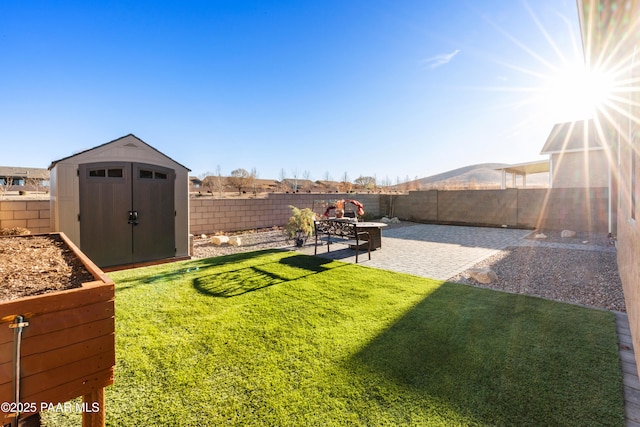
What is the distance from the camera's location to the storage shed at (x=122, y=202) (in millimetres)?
5398

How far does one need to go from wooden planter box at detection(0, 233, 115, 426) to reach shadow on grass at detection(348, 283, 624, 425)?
1.86m

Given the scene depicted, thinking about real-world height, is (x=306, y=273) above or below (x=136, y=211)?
below

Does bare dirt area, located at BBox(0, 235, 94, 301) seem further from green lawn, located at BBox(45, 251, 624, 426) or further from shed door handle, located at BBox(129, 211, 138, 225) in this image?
shed door handle, located at BBox(129, 211, 138, 225)

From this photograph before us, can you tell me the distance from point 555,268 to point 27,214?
10831 mm

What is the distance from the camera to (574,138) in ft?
46.5

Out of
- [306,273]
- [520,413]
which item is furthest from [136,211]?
[520,413]

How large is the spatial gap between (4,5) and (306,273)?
25.9ft

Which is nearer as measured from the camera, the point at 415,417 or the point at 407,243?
the point at 415,417

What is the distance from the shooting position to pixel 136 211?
6.09 meters

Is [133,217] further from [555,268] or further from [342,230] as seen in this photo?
[555,268]

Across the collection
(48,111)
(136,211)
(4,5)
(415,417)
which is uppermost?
(4,5)

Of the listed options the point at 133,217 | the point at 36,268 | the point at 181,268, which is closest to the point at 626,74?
the point at 36,268

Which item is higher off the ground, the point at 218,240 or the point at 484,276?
the point at 218,240

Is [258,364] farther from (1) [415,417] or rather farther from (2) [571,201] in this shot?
(2) [571,201]
